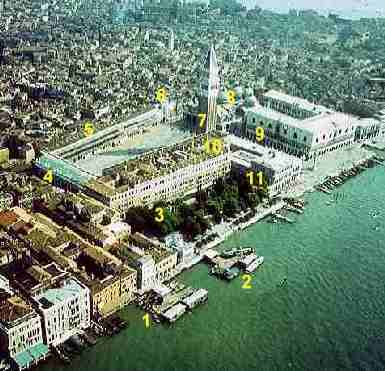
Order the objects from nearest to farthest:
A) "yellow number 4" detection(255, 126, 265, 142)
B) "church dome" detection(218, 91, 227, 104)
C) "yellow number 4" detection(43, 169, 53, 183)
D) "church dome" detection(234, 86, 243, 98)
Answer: "yellow number 4" detection(43, 169, 53, 183)
"yellow number 4" detection(255, 126, 265, 142)
"church dome" detection(218, 91, 227, 104)
"church dome" detection(234, 86, 243, 98)

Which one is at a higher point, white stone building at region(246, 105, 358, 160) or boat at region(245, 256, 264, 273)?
white stone building at region(246, 105, 358, 160)

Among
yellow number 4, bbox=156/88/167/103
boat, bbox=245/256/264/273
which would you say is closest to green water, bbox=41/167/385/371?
boat, bbox=245/256/264/273

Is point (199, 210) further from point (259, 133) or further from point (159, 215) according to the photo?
point (259, 133)

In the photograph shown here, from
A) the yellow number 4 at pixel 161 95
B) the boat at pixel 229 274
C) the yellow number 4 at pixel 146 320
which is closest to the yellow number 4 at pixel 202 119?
the yellow number 4 at pixel 161 95

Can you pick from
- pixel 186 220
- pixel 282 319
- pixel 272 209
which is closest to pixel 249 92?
pixel 272 209

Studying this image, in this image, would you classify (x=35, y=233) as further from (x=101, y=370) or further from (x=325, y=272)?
(x=325, y=272)

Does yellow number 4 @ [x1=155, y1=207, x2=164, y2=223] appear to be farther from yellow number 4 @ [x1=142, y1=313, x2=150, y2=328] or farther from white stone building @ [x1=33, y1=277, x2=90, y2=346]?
white stone building @ [x1=33, y1=277, x2=90, y2=346]
